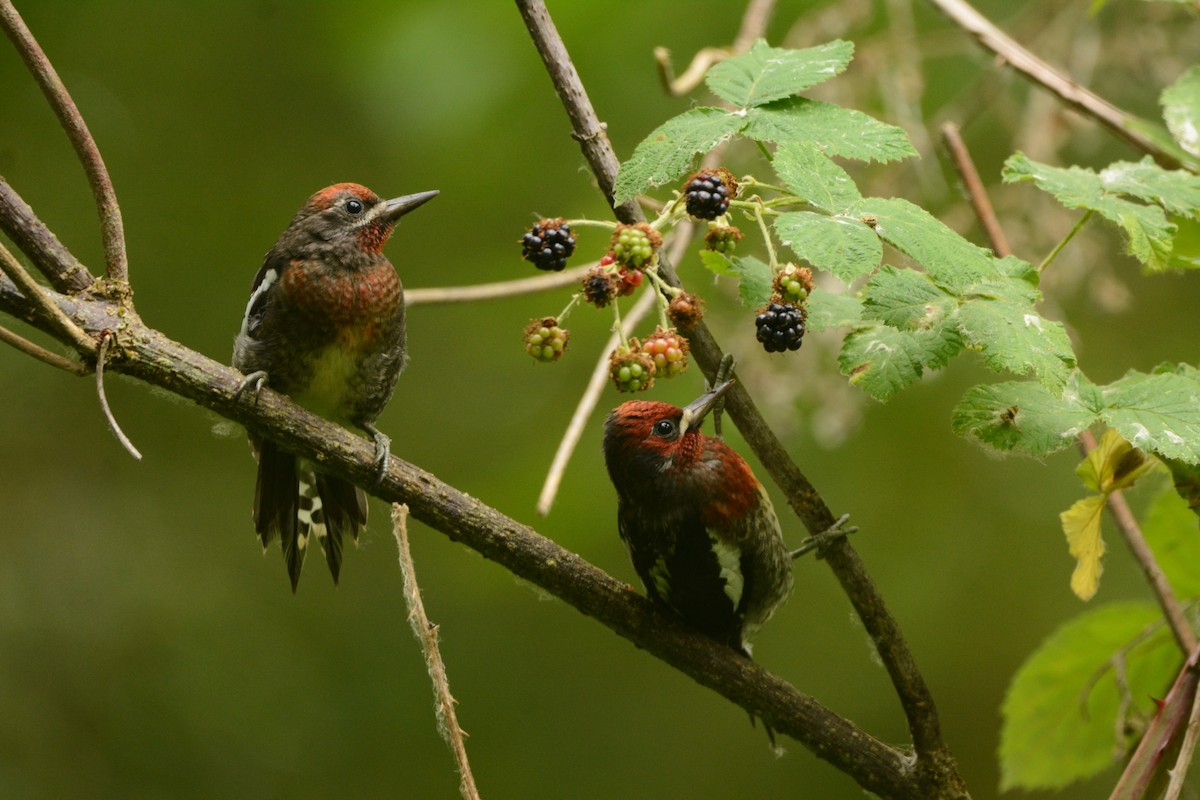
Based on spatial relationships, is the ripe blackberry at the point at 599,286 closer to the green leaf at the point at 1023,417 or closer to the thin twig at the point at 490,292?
the green leaf at the point at 1023,417

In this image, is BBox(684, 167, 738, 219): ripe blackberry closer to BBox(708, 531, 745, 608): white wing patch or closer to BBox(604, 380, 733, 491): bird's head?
BBox(604, 380, 733, 491): bird's head

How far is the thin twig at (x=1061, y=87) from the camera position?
1.99m

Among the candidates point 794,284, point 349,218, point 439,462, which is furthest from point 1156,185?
point 439,462

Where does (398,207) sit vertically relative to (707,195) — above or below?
above

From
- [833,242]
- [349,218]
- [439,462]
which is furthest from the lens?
[439,462]

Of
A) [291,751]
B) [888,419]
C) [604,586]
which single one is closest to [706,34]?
[888,419]

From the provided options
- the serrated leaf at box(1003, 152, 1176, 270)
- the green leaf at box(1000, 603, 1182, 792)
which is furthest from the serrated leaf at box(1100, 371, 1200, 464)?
the green leaf at box(1000, 603, 1182, 792)

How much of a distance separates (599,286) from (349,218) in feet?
3.94

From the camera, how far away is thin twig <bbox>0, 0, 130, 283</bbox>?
1511mm

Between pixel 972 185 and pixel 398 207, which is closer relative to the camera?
pixel 972 185

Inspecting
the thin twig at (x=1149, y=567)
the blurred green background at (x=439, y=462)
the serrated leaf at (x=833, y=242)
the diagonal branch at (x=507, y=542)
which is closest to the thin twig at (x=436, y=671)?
the diagonal branch at (x=507, y=542)

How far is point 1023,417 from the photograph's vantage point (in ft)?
4.99

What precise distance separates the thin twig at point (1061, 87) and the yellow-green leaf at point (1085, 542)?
26.1 inches

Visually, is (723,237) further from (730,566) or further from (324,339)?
(324,339)
